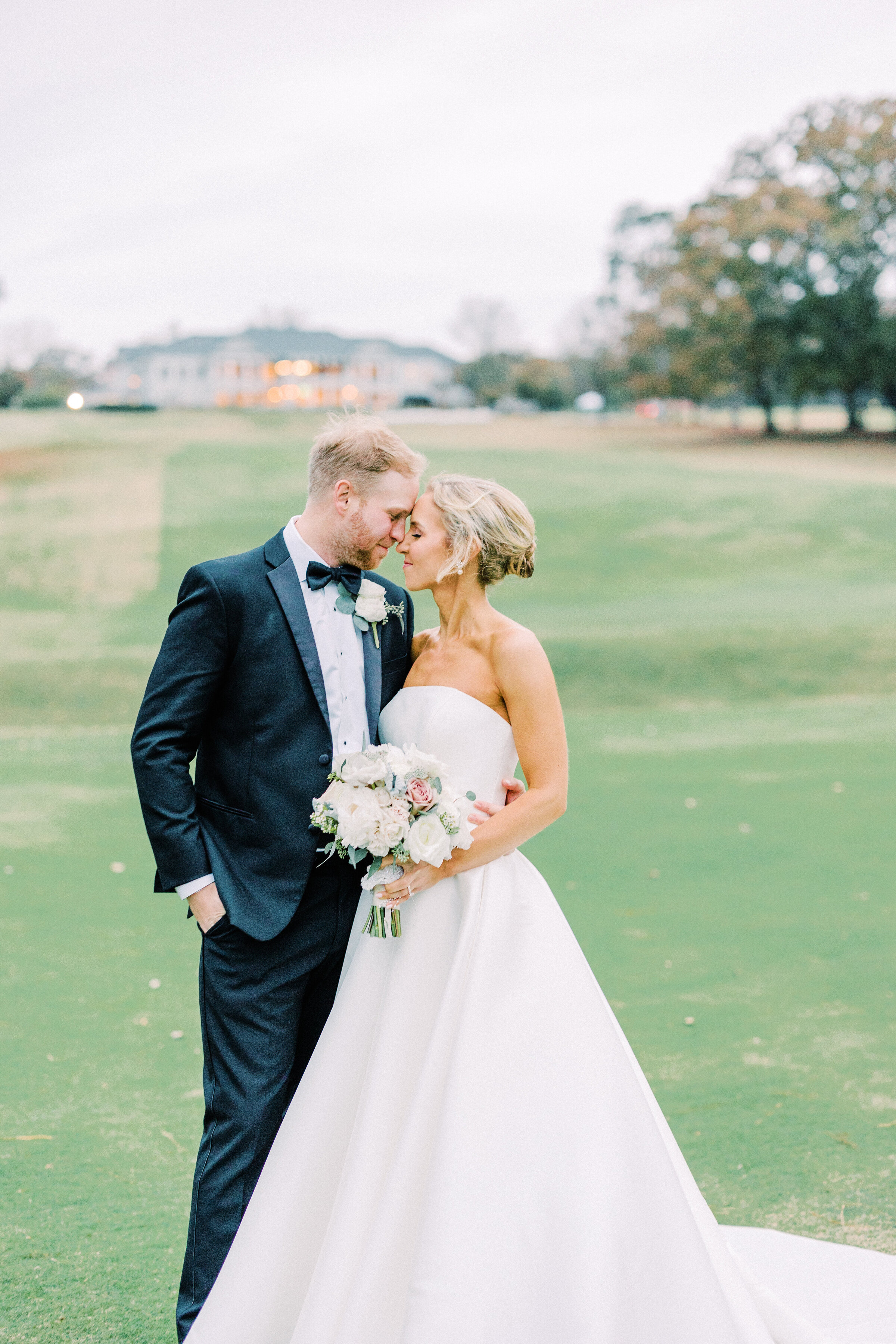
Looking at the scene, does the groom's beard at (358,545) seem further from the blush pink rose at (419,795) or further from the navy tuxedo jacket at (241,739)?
the blush pink rose at (419,795)

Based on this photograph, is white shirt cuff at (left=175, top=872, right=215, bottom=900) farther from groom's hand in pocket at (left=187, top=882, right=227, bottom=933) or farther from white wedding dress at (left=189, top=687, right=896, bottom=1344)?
white wedding dress at (left=189, top=687, right=896, bottom=1344)

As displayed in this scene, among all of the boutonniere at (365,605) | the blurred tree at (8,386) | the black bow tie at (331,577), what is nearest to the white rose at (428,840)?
the boutonniere at (365,605)

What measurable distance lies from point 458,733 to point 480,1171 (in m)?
1.09

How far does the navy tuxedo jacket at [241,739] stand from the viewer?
3.24 m

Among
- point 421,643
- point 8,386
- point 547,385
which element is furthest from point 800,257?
point 421,643

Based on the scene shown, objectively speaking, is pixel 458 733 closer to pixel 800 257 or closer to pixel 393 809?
pixel 393 809

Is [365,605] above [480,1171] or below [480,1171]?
above

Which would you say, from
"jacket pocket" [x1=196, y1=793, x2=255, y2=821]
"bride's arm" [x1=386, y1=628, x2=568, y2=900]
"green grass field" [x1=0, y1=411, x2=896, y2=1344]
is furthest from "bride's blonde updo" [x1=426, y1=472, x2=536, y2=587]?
"green grass field" [x1=0, y1=411, x2=896, y2=1344]

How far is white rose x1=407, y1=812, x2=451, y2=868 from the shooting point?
297cm

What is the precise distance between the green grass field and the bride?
714 mm

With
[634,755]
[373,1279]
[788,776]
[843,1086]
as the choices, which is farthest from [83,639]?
[373,1279]

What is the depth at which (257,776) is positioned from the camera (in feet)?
10.8

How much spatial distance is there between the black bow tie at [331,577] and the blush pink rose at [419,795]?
0.67m

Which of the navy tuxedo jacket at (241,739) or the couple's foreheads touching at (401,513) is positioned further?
the couple's foreheads touching at (401,513)
